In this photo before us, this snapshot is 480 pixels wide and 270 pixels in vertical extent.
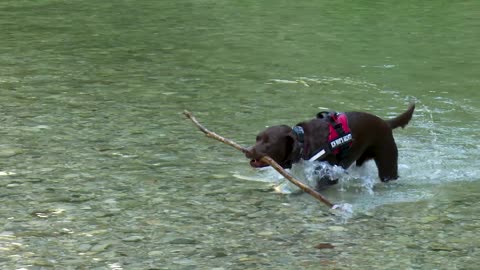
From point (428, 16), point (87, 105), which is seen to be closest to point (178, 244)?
point (87, 105)

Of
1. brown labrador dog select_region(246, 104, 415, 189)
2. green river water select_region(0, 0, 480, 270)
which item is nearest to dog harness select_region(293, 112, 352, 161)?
brown labrador dog select_region(246, 104, 415, 189)

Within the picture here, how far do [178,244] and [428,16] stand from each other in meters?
12.8

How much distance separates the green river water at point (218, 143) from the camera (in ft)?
18.4

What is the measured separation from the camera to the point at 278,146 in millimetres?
6352

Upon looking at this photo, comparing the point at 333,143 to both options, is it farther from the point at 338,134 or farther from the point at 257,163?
the point at 257,163

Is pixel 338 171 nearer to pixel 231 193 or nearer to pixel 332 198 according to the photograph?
pixel 332 198

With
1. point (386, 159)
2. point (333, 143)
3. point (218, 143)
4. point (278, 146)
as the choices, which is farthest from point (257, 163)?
point (218, 143)

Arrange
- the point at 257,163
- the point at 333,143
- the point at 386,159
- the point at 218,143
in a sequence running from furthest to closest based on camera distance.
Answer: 1. the point at 218,143
2. the point at 386,159
3. the point at 333,143
4. the point at 257,163

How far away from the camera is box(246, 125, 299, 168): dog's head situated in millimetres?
6309

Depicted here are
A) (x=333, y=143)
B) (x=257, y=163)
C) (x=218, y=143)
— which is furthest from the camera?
(x=218, y=143)

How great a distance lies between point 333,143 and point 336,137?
50 mm

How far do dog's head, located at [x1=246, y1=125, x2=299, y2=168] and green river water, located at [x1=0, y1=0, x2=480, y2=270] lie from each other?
0.33 meters

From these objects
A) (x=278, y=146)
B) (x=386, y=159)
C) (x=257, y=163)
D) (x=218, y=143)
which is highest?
(x=278, y=146)

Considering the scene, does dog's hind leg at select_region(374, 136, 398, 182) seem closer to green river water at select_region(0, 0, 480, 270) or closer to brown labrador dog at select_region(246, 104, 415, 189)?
brown labrador dog at select_region(246, 104, 415, 189)
